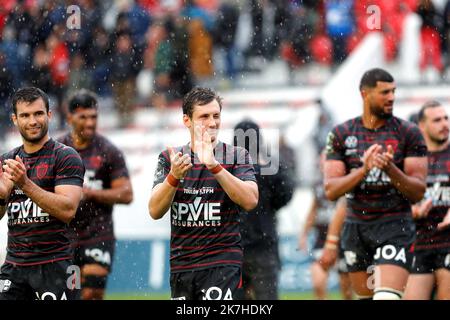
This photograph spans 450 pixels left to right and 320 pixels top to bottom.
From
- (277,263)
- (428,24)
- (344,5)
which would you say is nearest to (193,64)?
(344,5)

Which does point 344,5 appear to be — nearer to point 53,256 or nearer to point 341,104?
point 341,104

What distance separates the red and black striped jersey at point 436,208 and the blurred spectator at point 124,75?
923cm

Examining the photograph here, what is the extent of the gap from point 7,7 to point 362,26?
249 inches

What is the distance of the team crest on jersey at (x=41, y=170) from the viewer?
8.75 metres

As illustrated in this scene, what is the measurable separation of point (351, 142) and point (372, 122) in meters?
0.26

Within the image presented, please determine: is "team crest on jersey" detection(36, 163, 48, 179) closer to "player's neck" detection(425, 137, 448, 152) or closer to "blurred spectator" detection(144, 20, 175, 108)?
"player's neck" detection(425, 137, 448, 152)

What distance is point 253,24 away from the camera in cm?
2036

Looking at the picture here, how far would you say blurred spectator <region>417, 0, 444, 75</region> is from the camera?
18578 millimetres

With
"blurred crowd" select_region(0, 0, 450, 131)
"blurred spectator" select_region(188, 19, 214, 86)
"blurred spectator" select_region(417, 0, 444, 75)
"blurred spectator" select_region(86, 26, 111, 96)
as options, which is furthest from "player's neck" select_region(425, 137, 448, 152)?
"blurred spectator" select_region(86, 26, 111, 96)

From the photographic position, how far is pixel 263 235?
37.6 feet

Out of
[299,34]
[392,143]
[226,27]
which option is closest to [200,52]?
[226,27]

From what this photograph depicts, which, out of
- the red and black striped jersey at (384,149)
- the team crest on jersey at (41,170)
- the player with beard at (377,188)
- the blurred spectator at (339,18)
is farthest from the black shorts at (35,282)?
the blurred spectator at (339,18)

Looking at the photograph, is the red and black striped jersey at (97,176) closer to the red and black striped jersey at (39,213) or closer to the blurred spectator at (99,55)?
the red and black striped jersey at (39,213)

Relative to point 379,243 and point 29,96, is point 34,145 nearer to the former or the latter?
point 29,96
